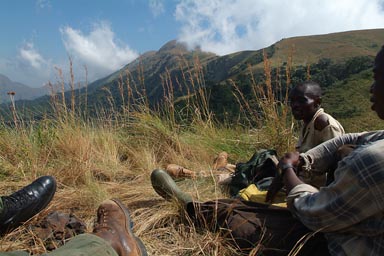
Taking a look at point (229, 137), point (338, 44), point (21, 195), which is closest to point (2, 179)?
point (21, 195)

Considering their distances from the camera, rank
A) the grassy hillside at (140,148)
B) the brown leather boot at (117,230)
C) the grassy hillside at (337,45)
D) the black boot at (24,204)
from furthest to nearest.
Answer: the grassy hillside at (337,45) → the grassy hillside at (140,148) → the black boot at (24,204) → the brown leather boot at (117,230)

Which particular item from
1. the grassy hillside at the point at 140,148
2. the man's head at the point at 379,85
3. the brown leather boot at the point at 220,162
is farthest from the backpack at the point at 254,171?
the man's head at the point at 379,85

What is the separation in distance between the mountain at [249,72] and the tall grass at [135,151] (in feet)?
0.31

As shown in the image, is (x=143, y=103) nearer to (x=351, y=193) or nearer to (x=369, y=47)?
(x=351, y=193)

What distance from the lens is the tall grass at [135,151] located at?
70.0 inches

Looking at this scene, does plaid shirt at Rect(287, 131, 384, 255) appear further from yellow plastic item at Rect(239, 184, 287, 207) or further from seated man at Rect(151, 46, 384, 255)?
yellow plastic item at Rect(239, 184, 287, 207)

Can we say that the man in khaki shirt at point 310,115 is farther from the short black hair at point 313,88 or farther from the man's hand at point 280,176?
the man's hand at point 280,176

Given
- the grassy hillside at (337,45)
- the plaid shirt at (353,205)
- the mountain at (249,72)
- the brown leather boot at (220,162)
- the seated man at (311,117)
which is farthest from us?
the grassy hillside at (337,45)

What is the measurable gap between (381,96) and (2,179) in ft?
8.43

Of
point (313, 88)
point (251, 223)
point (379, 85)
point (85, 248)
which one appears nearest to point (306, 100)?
point (313, 88)

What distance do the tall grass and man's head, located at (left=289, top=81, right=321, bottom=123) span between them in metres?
0.80

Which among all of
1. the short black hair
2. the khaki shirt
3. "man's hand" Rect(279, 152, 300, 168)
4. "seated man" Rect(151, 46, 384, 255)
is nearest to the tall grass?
"seated man" Rect(151, 46, 384, 255)

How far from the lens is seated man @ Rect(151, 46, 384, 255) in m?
1.00

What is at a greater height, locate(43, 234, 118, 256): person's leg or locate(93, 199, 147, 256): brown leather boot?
locate(43, 234, 118, 256): person's leg
